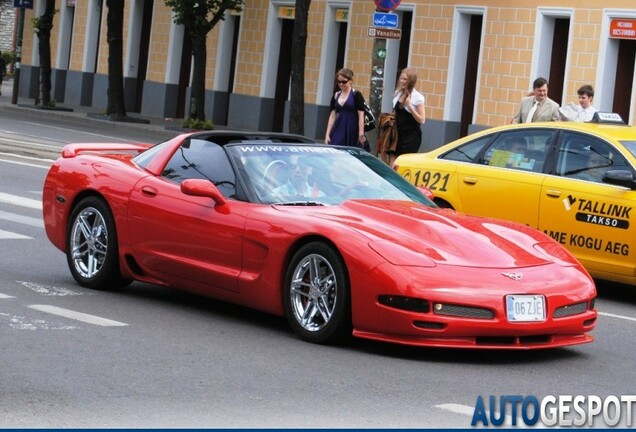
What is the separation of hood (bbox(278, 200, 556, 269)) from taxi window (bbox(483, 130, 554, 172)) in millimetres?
3214

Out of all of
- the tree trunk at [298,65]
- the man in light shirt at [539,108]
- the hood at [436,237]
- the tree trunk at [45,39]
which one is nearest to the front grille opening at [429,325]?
the hood at [436,237]

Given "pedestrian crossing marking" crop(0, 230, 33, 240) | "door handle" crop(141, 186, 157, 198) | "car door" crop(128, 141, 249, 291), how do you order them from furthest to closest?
"pedestrian crossing marking" crop(0, 230, 33, 240) < "door handle" crop(141, 186, 157, 198) < "car door" crop(128, 141, 249, 291)

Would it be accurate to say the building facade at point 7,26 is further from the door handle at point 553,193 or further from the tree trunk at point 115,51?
the door handle at point 553,193

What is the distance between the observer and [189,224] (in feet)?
34.1

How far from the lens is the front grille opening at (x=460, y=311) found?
29.6 ft

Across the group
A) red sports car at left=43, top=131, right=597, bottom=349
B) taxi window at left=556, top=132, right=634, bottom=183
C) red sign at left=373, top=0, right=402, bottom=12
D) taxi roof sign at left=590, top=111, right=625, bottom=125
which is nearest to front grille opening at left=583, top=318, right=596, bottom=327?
red sports car at left=43, top=131, right=597, bottom=349

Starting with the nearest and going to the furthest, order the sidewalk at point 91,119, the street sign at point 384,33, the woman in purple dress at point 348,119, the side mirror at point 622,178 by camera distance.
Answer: the side mirror at point 622,178 < the woman in purple dress at point 348,119 < the street sign at point 384,33 < the sidewalk at point 91,119

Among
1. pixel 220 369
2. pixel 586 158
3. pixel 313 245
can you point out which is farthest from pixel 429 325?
pixel 586 158

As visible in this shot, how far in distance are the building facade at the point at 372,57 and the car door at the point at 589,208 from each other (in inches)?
360

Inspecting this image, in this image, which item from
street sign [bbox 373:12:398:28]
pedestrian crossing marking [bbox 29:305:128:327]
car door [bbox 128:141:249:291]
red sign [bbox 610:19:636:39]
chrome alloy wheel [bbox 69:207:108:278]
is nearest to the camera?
pedestrian crossing marking [bbox 29:305:128:327]

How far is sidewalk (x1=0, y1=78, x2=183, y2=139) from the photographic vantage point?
37.0 metres

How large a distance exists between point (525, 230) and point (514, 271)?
0.99 metres

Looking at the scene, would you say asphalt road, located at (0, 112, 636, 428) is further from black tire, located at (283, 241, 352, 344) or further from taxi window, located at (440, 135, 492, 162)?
taxi window, located at (440, 135, 492, 162)

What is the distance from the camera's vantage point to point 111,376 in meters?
8.06
